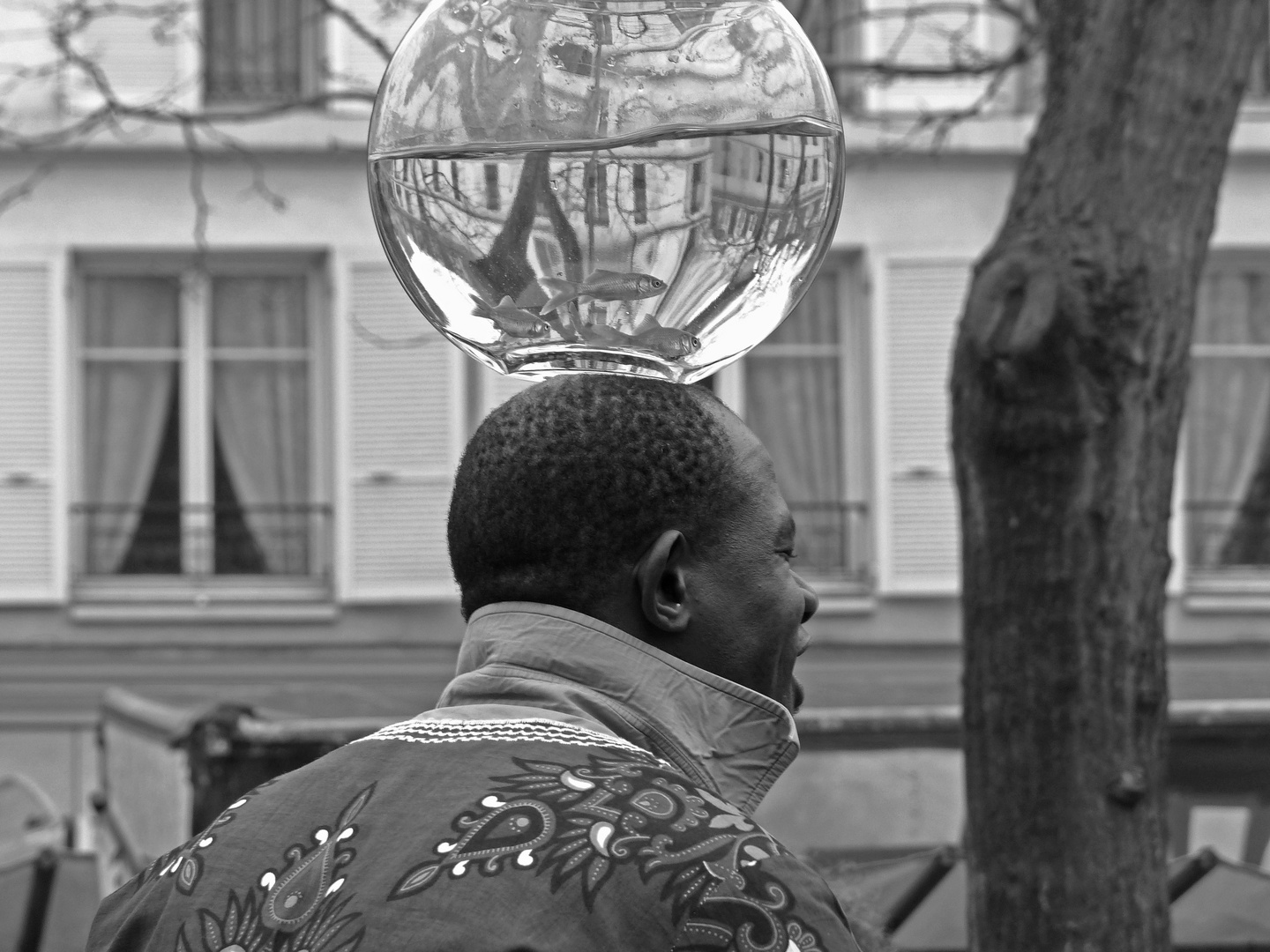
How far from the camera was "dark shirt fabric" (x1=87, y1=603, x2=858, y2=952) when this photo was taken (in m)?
1.50

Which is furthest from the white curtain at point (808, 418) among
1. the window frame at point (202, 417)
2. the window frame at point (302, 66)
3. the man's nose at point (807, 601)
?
the man's nose at point (807, 601)

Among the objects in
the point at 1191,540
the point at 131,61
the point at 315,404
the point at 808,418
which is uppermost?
the point at 131,61

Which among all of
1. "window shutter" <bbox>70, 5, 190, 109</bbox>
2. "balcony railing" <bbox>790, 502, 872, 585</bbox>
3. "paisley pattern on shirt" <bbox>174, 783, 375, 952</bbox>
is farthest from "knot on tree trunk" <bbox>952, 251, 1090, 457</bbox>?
"window shutter" <bbox>70, 5, 190, 109</bbox>

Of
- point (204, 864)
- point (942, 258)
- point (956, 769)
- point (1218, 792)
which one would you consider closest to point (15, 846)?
point (956, 769)

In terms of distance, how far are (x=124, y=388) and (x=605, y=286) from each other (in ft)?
44.0

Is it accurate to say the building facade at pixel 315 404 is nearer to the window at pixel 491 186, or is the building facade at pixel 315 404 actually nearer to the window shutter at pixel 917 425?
the window shutter at pixel 917 425

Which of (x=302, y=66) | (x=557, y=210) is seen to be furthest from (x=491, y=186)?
(x=302, y=66)

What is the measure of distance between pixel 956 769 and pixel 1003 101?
936 cm

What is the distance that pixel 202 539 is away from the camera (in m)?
14.4

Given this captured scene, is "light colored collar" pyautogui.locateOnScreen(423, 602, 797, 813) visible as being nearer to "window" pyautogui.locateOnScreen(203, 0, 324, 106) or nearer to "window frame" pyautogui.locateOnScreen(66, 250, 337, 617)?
"window frame" pyautogui.locateOnScreen(66, 250, 337, 617)

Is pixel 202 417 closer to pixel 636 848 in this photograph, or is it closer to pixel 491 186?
pixel 491 186

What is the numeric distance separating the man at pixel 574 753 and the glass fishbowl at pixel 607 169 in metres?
0.10

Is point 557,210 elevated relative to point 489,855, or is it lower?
elevated

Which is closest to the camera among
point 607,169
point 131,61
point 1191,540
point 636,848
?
point 636,848
